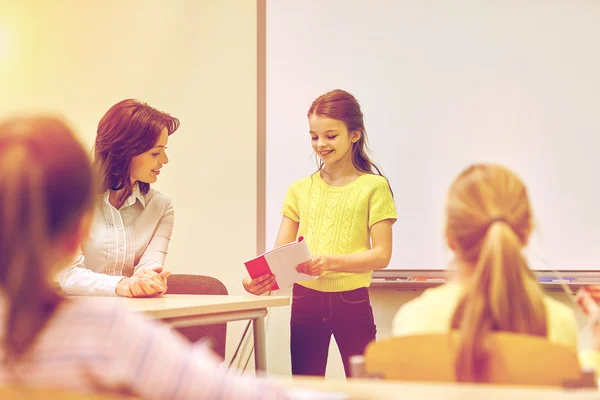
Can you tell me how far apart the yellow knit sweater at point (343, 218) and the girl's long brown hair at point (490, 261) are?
51.7 inches

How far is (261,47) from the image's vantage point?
12.1ft

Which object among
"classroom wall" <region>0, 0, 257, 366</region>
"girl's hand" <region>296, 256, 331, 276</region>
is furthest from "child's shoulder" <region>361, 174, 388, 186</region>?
"classroom wall" <region>0, 0, 257, 366</region>

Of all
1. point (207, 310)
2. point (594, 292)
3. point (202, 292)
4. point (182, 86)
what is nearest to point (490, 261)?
point (594, 292)

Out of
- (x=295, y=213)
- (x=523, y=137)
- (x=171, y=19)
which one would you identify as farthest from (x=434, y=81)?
(x=171, y=19)

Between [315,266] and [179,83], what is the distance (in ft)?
6.02

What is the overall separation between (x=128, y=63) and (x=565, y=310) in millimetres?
3218

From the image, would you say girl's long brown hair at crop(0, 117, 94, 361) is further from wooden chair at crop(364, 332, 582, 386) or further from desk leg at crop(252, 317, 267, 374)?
desk leg at crop(252, 317, 267, 374)

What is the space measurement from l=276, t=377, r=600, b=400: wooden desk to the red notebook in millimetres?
1225

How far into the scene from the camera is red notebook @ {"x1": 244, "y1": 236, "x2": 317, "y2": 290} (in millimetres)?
2400

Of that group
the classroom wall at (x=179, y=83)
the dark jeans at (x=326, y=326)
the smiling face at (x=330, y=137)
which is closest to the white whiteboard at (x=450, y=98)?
the classroom wall at (x=179, y=83)

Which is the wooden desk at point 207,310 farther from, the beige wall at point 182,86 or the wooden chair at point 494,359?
the beige wall at point 182,86

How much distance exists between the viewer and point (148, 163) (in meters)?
2.78

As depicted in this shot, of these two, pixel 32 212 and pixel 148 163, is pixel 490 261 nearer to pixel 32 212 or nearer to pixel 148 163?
pixel 32 212

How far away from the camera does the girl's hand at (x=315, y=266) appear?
2467mm
